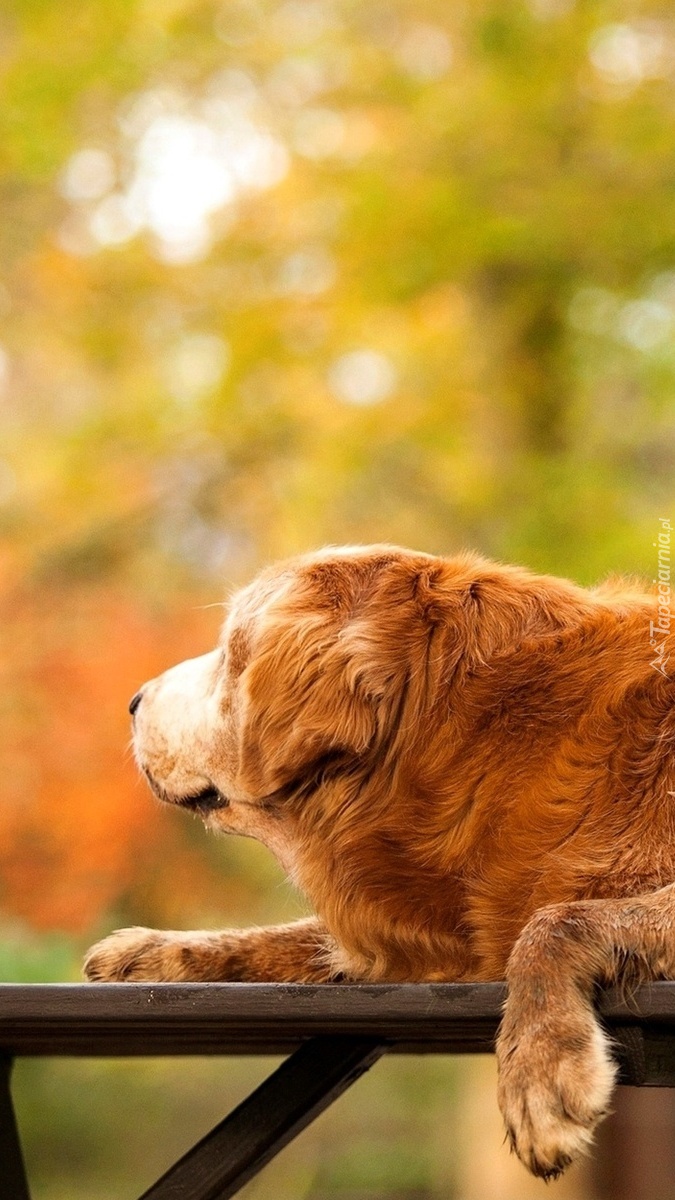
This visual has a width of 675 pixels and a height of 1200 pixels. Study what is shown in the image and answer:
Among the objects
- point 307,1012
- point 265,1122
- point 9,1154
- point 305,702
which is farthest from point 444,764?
point 9,1154

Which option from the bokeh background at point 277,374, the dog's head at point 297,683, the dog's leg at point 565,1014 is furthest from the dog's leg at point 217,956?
the bokeh background at point 277,374

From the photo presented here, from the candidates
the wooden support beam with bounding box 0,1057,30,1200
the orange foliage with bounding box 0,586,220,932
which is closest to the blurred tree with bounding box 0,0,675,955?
the orange foliage with bounding box 0,586,220,932

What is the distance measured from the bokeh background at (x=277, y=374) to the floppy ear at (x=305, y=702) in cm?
437

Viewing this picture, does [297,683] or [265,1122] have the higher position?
[297,683]

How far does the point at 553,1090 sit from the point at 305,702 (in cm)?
72

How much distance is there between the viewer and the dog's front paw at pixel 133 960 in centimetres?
222

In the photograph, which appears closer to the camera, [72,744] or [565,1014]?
[565,1014]

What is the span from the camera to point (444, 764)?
197 centimetres

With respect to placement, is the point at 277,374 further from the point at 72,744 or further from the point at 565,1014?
the point at 565,1014

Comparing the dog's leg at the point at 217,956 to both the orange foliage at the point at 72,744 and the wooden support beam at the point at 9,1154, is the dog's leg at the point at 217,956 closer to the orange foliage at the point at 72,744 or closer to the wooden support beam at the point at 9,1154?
the wooden support beam at the point at 9,1154

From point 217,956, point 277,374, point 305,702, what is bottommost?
point 217,956

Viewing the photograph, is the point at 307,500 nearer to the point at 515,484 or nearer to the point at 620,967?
the point at 515,484

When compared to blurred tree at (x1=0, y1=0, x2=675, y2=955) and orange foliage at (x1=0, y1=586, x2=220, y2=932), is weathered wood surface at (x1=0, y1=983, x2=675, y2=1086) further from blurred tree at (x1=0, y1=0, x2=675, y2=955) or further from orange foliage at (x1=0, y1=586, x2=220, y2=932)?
orange foliage at (x1=0, y1=586, x2=220, y2=932)

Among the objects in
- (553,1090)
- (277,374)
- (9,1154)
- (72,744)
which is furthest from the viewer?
(72,744)
